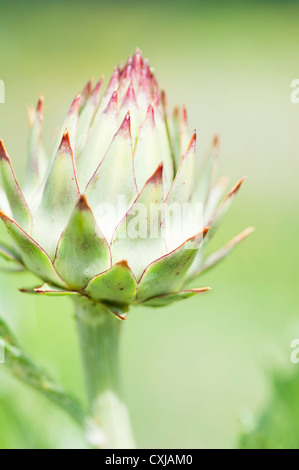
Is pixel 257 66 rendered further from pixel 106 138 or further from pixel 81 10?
pixel 106 138

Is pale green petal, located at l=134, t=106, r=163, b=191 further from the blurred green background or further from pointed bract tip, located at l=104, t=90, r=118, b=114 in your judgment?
the blurred green background

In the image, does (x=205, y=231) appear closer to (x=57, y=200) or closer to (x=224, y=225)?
(x=57, y=200)

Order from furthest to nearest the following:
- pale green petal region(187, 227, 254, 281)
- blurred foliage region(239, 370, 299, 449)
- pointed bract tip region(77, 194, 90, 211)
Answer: blurred foliage region(239, 370, 299, 449) < pale green petal region(187, 227, 254, 281) < pointed bract tip region(77, 194, 90, 211)

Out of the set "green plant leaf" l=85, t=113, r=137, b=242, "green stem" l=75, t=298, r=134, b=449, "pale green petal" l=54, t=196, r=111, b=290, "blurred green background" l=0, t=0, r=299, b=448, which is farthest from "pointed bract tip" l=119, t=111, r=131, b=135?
"blurred green background" l=0, t=0, r=299, b=448

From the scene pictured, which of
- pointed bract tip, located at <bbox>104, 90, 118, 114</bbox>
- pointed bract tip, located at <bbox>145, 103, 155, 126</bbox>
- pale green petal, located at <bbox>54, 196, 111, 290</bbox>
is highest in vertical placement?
pointed bract tip, located at <bbox>104, 90, 118, 114</bbox>

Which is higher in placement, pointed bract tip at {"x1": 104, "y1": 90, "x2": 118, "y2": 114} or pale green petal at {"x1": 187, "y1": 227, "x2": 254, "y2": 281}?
pointed bract tip at {"x1": 104, "y1": 90, "x2": 118, "y2": 114}

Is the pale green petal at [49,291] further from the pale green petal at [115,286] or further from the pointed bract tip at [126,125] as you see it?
the pointed bract tip at [126,125]

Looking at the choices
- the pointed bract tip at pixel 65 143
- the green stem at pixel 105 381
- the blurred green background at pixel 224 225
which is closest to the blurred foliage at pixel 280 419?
the blurred green background at pixel 224 225
